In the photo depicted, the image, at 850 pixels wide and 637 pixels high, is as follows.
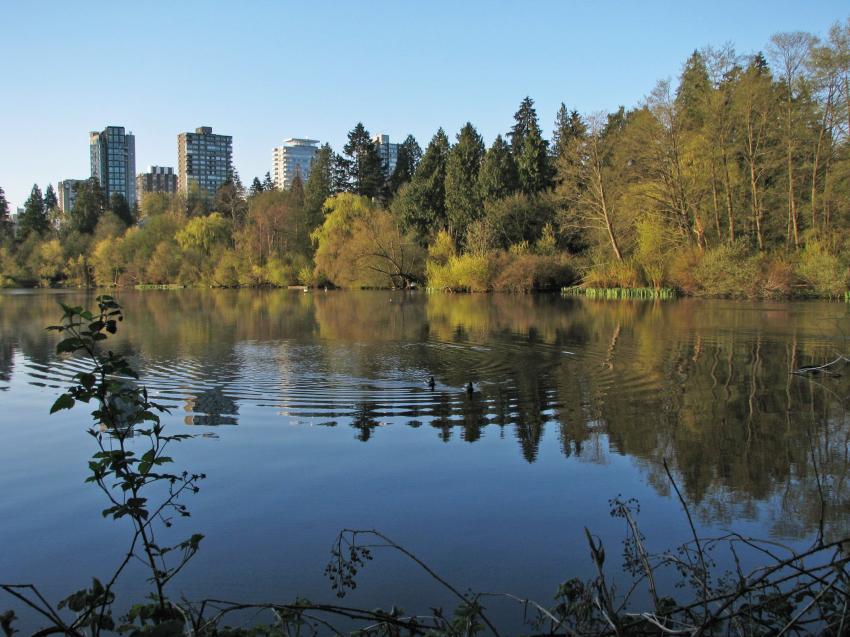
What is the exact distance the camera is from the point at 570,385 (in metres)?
12.2

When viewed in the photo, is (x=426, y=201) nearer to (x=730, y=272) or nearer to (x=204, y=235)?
(x=204, y=235)

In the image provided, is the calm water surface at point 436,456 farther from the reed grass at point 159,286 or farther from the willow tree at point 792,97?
the reed grass at point 159,286

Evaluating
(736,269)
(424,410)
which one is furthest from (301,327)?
(736,269)

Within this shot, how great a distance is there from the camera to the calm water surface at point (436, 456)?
504 centimetres

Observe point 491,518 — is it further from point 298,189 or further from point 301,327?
point 298,189

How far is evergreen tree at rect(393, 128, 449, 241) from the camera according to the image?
59656mm

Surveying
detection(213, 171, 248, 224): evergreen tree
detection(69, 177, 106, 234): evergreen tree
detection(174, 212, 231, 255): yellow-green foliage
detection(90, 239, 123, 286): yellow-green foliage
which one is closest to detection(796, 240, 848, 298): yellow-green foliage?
detection(174, 212, 231, 255): yellow-green foliage

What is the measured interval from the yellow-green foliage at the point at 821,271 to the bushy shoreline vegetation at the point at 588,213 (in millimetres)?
96

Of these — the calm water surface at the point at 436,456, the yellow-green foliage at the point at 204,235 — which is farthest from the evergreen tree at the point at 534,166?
the calm water surface at the point at 436,456

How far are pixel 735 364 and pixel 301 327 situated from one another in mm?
14179

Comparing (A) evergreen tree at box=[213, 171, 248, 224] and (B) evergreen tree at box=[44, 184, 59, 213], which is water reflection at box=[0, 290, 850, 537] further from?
(B) evergreen tree at box=[44, 184, 59, 213]

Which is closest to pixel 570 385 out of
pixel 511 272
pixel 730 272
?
pixel 730 272

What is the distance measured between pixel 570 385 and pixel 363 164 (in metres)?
69.1

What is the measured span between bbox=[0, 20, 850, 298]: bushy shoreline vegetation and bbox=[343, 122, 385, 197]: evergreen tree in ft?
0.70
